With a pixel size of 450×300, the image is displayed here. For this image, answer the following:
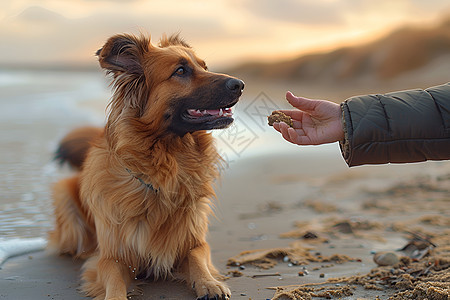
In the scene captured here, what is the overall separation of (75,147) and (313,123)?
271 centimetres

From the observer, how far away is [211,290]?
3248mm

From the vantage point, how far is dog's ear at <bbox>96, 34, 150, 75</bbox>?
Answer: 12.0 ft

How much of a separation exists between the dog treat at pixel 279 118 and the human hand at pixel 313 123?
4 cm

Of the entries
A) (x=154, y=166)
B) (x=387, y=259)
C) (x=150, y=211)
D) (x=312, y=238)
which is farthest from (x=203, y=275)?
(x=312, y=238)

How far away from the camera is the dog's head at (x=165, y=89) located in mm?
3688

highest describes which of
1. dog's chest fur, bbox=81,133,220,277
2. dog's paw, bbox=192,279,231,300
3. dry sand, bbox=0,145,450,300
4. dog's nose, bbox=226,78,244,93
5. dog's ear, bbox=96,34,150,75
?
dog's ear, bbox=96,34,150,75

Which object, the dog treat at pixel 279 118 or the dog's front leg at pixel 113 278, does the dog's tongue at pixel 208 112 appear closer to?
the dog treat at pixel 279 118

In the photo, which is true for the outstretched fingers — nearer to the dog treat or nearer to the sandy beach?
the dog treat

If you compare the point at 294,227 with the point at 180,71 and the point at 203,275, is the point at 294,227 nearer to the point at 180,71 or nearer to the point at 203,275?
the point at 203,275

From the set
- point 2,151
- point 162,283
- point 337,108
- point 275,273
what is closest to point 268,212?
point 275,273

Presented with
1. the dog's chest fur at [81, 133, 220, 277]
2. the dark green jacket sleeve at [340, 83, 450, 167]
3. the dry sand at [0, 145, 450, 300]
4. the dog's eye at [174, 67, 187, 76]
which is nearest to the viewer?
the dark green jacket sleeve at [340, 83, 450, 167]

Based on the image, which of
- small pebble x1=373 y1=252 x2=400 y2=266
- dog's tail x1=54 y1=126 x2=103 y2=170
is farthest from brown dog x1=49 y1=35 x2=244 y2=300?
small pebble x1=373 y1=252 x2=400 y2=266

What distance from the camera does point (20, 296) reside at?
342 centimetres

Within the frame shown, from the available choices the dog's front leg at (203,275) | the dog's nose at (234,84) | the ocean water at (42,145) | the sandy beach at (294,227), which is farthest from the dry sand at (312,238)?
the dog's nose at (234,84)
